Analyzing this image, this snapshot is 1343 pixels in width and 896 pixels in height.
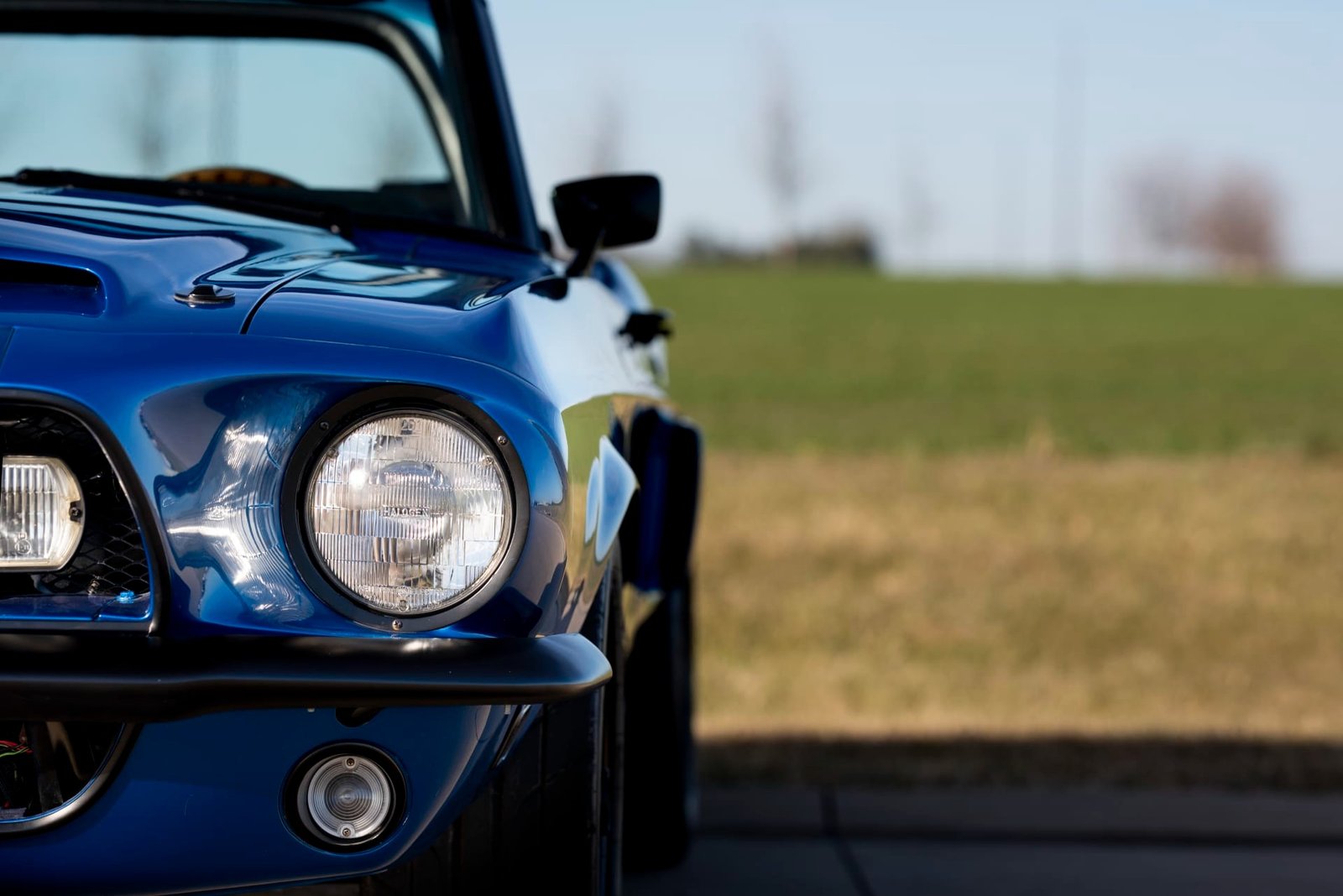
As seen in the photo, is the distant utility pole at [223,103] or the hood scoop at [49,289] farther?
the distant utility pole at [223,103]

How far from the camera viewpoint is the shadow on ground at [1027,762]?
15.7 feet

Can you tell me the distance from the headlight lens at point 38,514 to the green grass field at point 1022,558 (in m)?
3.98

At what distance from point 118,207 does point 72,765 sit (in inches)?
38.0

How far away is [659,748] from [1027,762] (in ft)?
6.03

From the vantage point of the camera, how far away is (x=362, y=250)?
2.58 metres

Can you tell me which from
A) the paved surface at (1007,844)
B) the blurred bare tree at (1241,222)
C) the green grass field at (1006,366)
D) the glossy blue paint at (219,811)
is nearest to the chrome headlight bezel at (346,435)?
the glossy blue paint at (219,811)

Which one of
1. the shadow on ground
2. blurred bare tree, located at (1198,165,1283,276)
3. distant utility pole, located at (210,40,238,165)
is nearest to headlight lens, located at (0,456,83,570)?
distant utility pole, located at (210,40,238,165)

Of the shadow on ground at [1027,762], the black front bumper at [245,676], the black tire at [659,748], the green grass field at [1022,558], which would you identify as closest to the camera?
the black front bumper at [245,676]

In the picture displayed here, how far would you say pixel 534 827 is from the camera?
6.23 feet

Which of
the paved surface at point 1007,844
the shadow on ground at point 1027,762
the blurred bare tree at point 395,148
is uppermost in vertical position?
the blurred bare tree at point 395,148

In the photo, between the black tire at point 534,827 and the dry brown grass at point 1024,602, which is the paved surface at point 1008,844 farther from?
the black tire at point 534,827

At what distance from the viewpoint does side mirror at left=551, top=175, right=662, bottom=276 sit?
297cm

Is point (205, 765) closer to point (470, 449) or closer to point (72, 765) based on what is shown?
point (72, 765)

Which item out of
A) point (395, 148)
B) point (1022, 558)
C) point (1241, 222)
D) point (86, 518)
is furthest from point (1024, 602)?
point (1241, 222)
